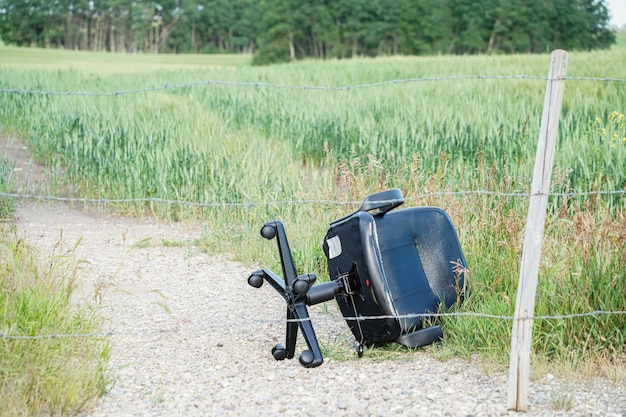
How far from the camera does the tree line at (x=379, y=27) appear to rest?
148ft

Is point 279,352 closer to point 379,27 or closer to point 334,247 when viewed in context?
point 334,247

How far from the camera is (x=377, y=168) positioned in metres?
6.45

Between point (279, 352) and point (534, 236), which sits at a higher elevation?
point (534, 236)

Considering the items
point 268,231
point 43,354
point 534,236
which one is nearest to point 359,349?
point 268,231

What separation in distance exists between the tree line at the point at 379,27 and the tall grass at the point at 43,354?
41.4 m

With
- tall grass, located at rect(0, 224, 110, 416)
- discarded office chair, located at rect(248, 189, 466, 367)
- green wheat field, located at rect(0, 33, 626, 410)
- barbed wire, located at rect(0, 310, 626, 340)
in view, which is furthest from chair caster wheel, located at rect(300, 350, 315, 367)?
tall grass, located at rect(0, 224, 110, 416)

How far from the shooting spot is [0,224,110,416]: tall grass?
10.1ft

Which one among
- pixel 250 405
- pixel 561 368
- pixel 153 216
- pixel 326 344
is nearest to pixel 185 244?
pixel 153 216

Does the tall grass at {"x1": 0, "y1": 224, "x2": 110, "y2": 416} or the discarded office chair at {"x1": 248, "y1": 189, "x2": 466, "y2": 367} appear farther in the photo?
the discarded office chair at {"x1": 248, "y1": 189, "x2": 466, "y2": 367}

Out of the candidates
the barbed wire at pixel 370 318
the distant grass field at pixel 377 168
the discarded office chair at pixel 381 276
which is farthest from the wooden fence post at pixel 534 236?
the discarded office chair at pixel 381 276

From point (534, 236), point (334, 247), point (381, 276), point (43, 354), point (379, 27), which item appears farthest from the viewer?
point (379, 27)

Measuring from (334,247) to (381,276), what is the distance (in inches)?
15.8

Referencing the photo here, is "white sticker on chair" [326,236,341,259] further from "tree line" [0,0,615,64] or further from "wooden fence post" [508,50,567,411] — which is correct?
"tree line" [0,0,615,64]

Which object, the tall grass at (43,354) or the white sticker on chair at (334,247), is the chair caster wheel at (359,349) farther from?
the tall grass at (43,354)
